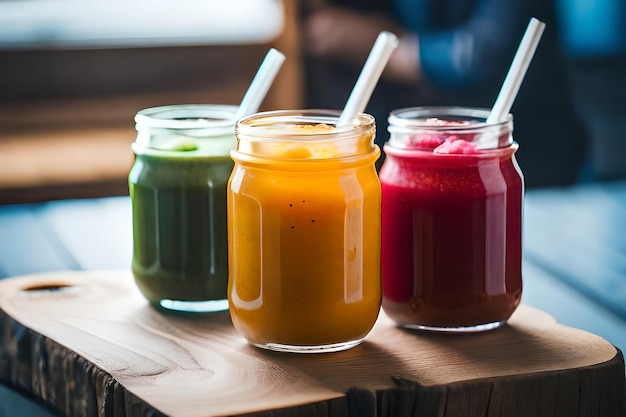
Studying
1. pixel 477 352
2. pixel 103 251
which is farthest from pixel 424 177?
pixel 103 251

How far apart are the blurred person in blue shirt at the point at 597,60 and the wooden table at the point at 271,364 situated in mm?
2147

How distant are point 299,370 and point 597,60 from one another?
2882mm

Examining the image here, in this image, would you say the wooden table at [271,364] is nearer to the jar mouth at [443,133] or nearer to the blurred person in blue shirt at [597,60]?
the jar mouth at [443,133]

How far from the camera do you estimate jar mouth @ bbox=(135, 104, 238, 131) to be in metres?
1.22

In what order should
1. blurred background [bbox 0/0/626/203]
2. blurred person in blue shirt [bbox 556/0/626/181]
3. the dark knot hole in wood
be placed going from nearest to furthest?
the dark knot hole in wood < blurred background [bbox 0/0/626/203] < blurred person in blue shirt [bbox 556/0/626/181]

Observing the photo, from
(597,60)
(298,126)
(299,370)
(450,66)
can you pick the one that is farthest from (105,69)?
(299,370)

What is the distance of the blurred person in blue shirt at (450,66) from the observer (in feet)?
10.5

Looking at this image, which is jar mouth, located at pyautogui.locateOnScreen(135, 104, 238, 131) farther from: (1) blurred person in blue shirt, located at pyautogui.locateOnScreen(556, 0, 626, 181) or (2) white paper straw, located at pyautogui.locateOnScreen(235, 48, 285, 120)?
(1) blurred person in blue shirt, located at pyautogui.locateOnScreen(556, 0, 626, 181)

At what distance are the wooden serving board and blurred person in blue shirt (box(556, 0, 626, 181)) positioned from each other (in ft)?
7.98

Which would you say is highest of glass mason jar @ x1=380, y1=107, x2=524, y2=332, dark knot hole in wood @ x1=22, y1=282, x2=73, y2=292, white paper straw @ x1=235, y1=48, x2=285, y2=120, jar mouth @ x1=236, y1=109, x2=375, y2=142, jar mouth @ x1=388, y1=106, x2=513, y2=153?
white paper straw @ x1=235, y1=48, x2=285, y2=120

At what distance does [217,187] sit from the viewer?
1224 mm

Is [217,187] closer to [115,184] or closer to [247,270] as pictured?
[247,270]

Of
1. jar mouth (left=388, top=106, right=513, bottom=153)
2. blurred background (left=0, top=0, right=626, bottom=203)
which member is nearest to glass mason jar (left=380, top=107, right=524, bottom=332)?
jar mouth (left=388, top=106, right=513, bottom=153)

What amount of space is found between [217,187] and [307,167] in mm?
205
